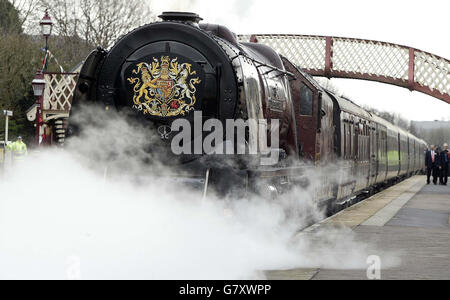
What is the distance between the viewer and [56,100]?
2703cm

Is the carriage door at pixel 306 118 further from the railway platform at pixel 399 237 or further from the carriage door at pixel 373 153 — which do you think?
the carriage door at pixel 373 153

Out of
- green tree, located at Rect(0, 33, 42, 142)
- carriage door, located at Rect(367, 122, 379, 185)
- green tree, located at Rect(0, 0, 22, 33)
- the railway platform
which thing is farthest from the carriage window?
green tree, located at Rect(0, 0, 22, 33)

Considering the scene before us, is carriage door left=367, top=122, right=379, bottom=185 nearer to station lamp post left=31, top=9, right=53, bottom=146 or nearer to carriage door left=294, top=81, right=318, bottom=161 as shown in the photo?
station lamp post left=31, top=9, right=53, bottom=146

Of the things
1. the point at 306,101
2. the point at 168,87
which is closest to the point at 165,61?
the point at 168,87

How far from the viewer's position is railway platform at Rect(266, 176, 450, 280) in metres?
7.37

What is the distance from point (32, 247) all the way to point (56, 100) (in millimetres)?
20288

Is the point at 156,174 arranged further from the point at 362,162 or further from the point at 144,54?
the point at 362,162

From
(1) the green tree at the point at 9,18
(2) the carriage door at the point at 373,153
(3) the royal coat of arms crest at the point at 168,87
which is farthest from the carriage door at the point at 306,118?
(1) the green tree at the point at 9,18

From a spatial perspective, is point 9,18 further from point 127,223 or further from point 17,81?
point 127,223

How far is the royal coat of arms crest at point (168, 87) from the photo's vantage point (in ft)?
28.4

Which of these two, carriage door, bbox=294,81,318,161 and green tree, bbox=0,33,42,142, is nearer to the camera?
carriage door, bbox=294,81,318,161

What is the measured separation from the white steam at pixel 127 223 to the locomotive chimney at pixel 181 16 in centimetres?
142

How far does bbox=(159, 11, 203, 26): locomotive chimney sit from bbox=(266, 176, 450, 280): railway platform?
342 cm
